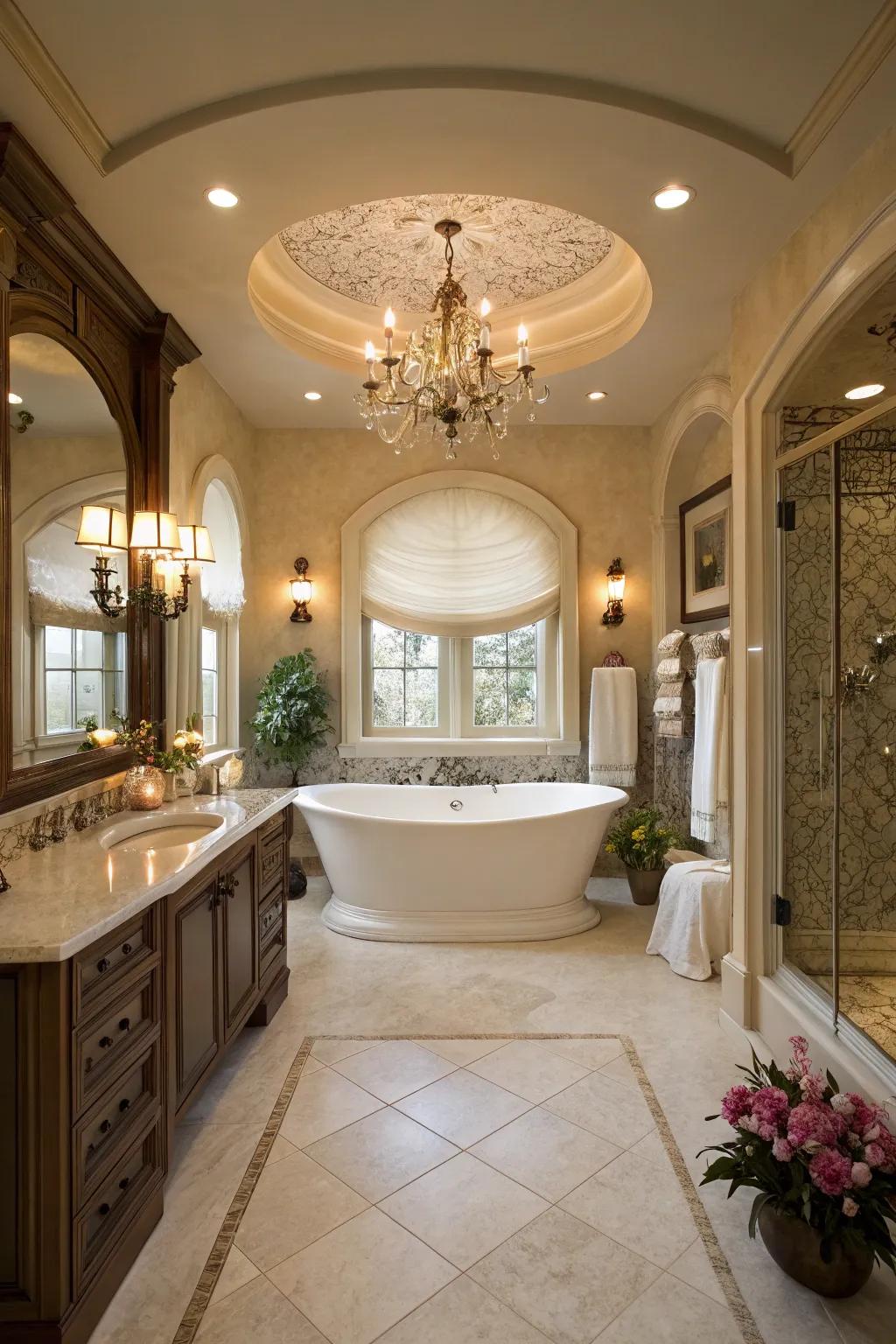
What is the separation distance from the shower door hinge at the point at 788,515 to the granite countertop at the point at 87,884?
220cm

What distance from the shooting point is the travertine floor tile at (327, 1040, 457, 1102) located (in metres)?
2.53

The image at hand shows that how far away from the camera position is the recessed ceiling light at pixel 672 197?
2.46 m

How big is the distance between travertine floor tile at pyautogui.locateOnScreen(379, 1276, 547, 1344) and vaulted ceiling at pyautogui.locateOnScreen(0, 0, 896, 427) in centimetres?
296

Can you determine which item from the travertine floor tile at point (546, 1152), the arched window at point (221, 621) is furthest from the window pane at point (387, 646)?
the travertine floor tile at point (546, 1152)

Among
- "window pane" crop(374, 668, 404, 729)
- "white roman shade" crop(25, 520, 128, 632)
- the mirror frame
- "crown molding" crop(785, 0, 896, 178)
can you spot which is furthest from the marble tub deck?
"crown molding" crop(785, 0, 896, 178)

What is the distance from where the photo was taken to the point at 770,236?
8.82 feet

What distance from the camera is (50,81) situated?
198 centimetres

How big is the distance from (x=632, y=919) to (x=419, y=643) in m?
2.28

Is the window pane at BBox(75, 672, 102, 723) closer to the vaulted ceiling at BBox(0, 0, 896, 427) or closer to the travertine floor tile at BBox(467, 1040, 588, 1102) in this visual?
the vaulted ceiling at BBox(0, 0, 896, 427)

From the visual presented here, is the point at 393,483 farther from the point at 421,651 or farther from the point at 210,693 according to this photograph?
the point at 210,693

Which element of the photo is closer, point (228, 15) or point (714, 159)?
point (228, 15)

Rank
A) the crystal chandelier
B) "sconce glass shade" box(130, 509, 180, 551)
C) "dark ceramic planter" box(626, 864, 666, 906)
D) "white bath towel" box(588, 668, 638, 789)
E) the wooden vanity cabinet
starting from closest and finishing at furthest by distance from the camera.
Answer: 1. the wooden vanity cabinet
2. "sconce glass shade" box(130, 509, 180, 551)
3. the crystal chandelier
4. "dark ceramic planter" box(626, 864, 666, 906)
5. "white bath towel" box(588, 668, 638, 789)

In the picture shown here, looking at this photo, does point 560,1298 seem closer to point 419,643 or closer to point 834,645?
point 834,645

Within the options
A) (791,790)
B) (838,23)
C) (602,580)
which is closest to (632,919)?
(791,790)
